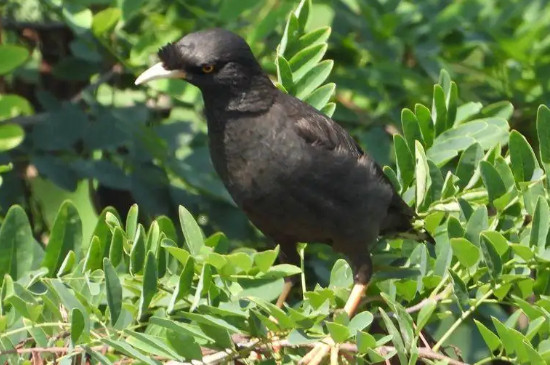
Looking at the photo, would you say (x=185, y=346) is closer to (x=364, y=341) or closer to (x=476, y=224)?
(x=364, y=341)

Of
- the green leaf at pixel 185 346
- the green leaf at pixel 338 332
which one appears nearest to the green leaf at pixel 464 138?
the green leaf at pixel 338 332

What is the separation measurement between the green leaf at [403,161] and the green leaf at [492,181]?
13.4 inches

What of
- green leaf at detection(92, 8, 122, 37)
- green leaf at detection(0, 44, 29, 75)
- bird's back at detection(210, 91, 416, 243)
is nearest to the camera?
bird's back at detection(210, 91, 416, 243)

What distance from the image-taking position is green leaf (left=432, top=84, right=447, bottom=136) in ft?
12.4

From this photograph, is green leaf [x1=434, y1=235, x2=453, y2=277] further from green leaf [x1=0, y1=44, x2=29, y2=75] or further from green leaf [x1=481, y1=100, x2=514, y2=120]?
green leaf [x1=0, y1=44, x2=29, y2=75]

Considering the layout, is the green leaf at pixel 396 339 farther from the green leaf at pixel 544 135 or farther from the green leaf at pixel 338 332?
the green leaf at pixel 544 135

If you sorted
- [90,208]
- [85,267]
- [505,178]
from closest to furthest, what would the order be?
[85,267], [505,178], [90,208]

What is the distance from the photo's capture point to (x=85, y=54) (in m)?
4.79

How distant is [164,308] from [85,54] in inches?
74.6

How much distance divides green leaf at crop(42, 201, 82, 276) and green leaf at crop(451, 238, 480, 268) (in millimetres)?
1016

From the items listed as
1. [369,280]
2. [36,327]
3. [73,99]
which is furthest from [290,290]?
[73,99]

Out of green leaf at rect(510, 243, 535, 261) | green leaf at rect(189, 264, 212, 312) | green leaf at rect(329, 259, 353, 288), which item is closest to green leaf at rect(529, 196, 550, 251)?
green leaf at rect(510, 243, 535, 261)

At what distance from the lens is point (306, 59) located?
389cm

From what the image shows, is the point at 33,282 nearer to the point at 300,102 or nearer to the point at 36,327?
the point at 36,327
